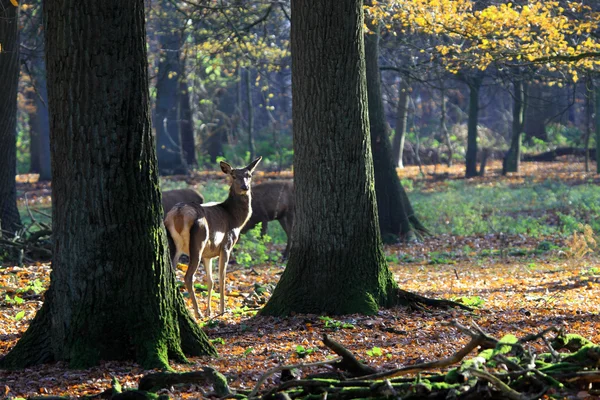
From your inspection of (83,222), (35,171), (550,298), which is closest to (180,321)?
(83,222)

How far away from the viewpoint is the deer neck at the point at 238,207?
37.4 feet

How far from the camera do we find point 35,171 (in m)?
37.8

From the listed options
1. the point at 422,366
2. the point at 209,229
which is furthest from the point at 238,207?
the point at 422,366

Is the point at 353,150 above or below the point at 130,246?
above

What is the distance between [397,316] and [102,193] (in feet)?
12.7

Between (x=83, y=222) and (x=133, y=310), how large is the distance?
776 millimetres

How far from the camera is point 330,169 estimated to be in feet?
29.9

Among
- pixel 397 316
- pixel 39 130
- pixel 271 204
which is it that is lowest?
pixel 397 316

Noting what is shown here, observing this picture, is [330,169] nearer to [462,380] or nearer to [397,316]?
[397,316]

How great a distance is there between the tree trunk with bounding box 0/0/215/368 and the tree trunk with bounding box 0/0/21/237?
8237 millimetres

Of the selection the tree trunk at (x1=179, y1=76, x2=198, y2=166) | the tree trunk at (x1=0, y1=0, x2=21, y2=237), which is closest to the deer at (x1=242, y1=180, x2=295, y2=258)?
the tree trunk at (x1=0, y1=0, x2=21, y2=237)

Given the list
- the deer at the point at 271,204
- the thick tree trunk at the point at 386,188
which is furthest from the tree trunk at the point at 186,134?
the deer at the point at 271,204

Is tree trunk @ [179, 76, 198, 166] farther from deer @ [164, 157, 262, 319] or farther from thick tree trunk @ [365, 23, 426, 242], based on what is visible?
deer @ [164, 157, 262, 319]

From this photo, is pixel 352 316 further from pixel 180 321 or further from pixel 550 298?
pixel 550 298
